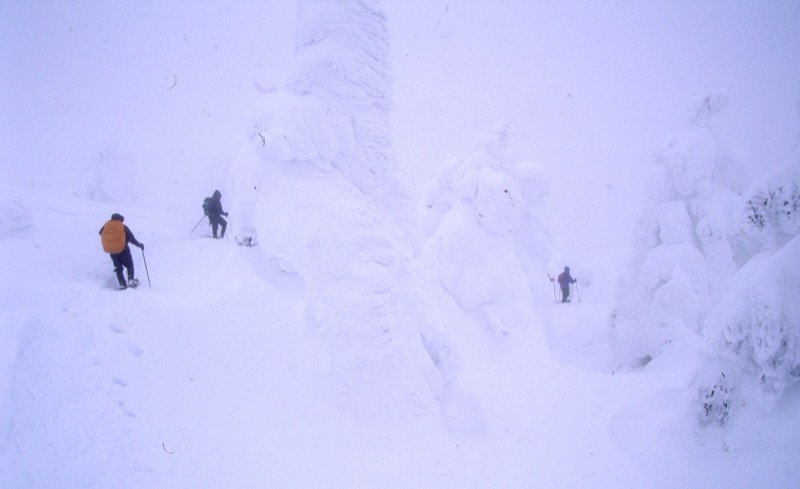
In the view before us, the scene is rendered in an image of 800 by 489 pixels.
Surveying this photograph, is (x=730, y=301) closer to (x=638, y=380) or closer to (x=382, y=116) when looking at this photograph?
(x=638, y=380)

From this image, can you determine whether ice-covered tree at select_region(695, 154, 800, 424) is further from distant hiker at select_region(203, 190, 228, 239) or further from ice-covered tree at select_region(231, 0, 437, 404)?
distant hiker at select_region(203, 190, 228, 239)

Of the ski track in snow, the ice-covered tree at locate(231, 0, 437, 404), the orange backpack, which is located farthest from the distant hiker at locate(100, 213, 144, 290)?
the ice-covered tree at locate(231, 0, 437, 404)

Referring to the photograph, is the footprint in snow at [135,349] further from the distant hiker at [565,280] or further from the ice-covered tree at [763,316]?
the distant hiker at [565,280]

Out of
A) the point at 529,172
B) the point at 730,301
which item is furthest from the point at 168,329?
the point at 529,172

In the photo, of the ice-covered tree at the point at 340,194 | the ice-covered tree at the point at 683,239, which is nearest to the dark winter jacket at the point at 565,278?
the ice-covered tree at the point at 683,239

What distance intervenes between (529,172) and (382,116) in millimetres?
12628

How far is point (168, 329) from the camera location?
6.05 m

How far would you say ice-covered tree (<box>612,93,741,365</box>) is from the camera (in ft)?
37.3

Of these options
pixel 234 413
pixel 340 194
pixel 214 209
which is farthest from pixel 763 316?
pixel 214 209

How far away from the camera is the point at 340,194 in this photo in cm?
684

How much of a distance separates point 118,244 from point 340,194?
4551mm

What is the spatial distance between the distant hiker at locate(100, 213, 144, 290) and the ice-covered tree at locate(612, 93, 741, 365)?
45.8ft

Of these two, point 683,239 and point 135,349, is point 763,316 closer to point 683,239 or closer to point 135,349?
point 683,239

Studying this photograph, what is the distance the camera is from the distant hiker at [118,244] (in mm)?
7316
